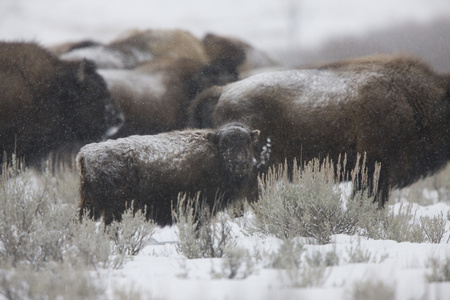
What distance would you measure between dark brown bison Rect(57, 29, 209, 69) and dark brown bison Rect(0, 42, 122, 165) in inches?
27.7

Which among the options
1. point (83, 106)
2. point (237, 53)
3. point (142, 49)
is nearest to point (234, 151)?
point (237, 53)

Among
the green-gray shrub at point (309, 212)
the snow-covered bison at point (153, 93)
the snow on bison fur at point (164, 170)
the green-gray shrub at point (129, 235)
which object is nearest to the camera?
the green-gray shrub at point (129, 235)

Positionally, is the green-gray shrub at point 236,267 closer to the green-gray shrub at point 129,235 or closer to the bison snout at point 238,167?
the green-gray shrub at point 129,235

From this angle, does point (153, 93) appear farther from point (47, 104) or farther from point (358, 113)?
point (358, 113)

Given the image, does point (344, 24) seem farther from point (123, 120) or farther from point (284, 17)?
point (123, 120)

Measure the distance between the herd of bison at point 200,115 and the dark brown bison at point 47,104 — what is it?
0.02 meters

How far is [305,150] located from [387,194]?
3.66ft

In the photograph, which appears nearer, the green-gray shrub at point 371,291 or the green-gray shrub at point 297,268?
the green-gray shrub at point 371,291

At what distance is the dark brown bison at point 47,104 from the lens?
263 inches

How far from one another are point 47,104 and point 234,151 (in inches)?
135

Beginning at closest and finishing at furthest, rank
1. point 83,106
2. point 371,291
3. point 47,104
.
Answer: point 371,291 < point 47,104 < point 83,106

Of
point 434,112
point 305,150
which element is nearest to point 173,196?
point 305,150

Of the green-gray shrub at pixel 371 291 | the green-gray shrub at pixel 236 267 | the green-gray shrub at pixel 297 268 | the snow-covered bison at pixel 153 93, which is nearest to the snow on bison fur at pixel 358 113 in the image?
the snow-covered bison at pixel 153 93

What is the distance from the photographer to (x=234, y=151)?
5027 mm
